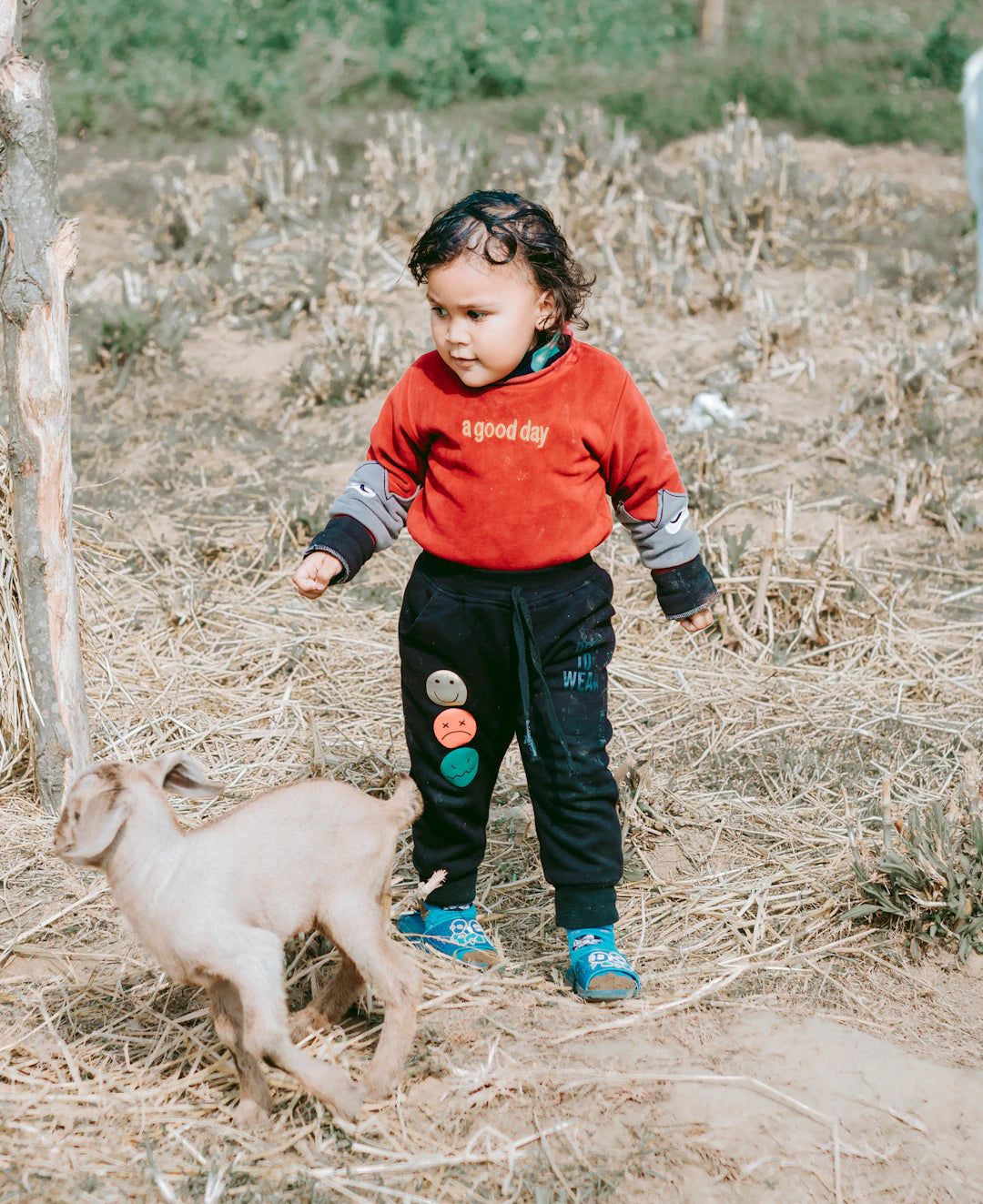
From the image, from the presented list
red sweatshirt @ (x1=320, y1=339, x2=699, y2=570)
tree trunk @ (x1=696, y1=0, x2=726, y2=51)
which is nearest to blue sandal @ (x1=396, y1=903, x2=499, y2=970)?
red sweatshirt @ (x1=320, y1=339, x2=699, y2=570)

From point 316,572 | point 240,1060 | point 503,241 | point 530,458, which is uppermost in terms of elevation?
point 503,241

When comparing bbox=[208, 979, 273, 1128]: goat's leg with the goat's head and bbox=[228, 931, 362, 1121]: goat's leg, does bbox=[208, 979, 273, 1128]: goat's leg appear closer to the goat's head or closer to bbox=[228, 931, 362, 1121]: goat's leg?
bbox=[228, 931, 362, 1121]: goat's leg

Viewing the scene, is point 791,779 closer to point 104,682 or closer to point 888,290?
point 104,682

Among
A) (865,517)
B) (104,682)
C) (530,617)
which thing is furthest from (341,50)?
(530,617)

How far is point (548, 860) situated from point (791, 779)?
1257mm

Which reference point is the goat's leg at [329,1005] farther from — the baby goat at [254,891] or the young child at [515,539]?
the young child at [515,539]

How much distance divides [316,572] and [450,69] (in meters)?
10.7

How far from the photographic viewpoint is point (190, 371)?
7117 mm

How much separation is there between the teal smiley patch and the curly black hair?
1015mm

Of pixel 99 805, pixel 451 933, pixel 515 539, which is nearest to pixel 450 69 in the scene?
pixel 515 539

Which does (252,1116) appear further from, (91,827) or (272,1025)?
(91,827)

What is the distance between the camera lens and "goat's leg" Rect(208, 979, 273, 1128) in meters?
2.44

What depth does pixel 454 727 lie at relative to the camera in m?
2.96

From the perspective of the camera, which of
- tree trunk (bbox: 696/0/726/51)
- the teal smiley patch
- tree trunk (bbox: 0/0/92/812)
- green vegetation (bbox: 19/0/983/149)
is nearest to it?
the teal smiley patch
